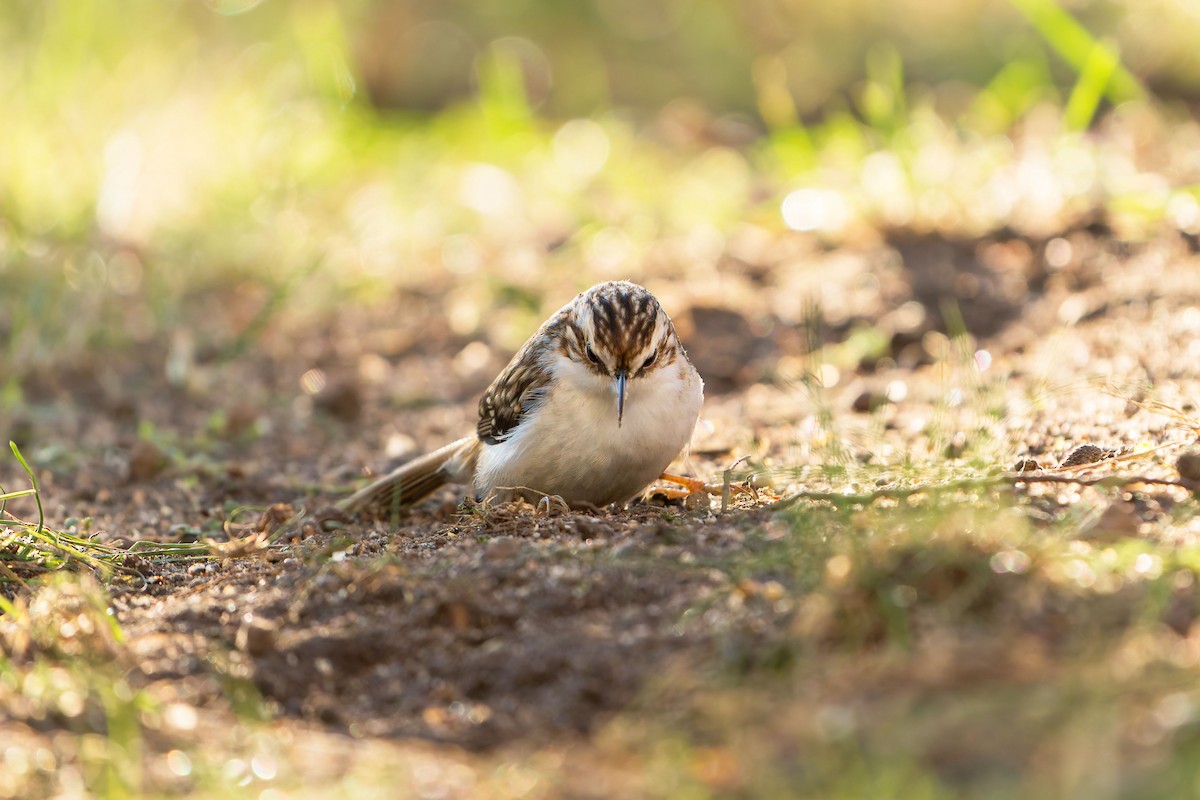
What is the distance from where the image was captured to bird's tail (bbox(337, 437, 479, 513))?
612 cm

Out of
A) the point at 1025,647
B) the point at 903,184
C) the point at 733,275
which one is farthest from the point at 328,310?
the point at 1025,647

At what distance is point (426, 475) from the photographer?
6.37 m

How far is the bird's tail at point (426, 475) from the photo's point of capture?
6.12 metres

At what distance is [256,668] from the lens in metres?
3.83

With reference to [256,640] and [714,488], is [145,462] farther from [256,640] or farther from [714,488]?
[256,640]

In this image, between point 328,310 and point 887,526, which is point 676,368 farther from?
point 328,310

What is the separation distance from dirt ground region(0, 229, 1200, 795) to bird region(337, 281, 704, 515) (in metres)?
0.22

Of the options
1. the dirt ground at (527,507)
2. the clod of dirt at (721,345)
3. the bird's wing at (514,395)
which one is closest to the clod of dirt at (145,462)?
the dirt ground at (527,507)

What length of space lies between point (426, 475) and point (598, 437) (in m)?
1.27

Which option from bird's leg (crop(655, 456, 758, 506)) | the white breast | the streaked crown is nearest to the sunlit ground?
bird's leg (crop(655, 456, 758, 506))

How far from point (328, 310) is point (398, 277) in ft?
2.43

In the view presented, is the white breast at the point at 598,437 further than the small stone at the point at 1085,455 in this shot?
Yes

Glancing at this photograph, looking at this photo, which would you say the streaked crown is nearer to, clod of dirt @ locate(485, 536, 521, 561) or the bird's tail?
the bird's tail

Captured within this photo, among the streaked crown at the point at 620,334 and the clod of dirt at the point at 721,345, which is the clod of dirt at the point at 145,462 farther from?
the clod of dirt at the point at 721,345
